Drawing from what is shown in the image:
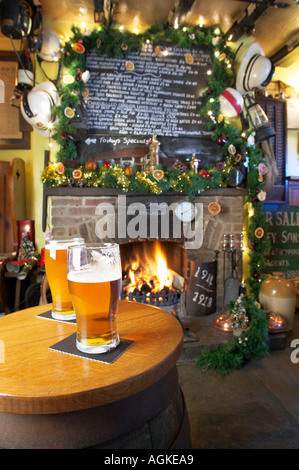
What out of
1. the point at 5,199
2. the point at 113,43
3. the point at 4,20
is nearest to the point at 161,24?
the point at 113,43

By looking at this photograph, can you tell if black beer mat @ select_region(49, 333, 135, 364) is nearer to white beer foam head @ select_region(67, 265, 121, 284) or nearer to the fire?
white beer foam head @ select_region(67, 265, 121, 284)

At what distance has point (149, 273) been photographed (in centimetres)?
343

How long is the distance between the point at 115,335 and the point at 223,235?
2.69 metres

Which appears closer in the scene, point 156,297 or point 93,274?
point 93,274

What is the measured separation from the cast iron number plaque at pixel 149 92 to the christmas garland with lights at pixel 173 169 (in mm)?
94

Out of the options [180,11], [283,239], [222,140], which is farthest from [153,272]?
[180,11]

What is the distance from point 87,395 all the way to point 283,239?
4.37 m

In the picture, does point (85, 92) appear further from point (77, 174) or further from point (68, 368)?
point (68, 368)

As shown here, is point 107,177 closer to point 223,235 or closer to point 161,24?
point 223,235

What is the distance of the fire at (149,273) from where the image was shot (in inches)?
123

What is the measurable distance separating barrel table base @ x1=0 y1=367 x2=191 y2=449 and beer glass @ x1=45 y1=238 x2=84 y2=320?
36 cm

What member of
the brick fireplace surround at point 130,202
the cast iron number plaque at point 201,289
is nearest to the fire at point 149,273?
the brick fireplace surround at point 130,202

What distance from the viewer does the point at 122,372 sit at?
1.93ft

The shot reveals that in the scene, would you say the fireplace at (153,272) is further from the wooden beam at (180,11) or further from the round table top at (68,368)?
the wooden beam at (180,11)
